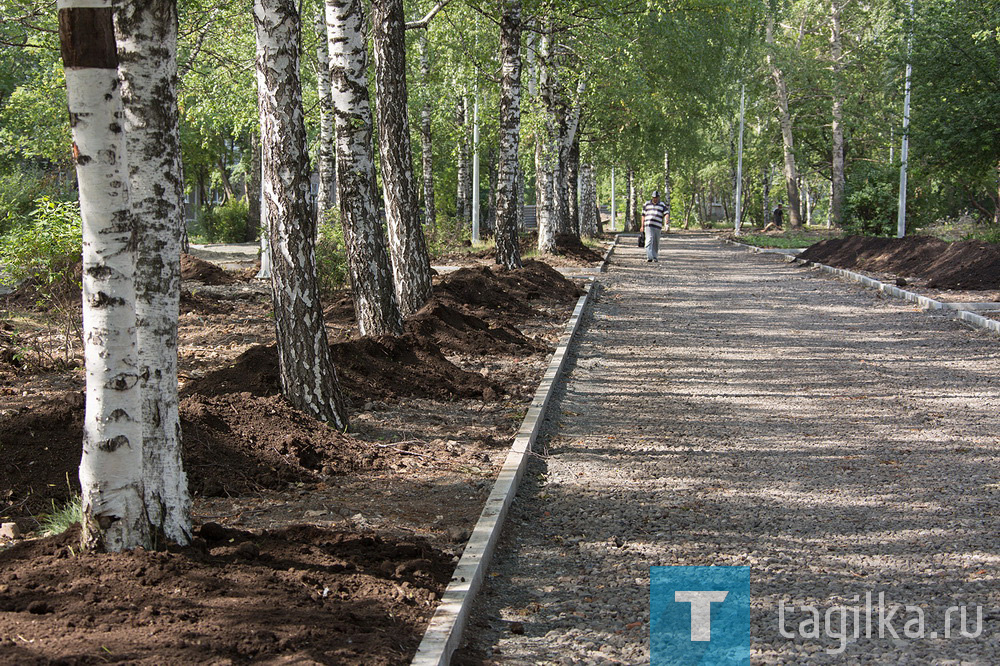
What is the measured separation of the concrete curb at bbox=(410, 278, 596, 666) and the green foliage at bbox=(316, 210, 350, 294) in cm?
819

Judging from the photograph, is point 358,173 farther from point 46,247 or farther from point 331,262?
point 331,262

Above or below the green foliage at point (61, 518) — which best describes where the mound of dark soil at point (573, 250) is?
above

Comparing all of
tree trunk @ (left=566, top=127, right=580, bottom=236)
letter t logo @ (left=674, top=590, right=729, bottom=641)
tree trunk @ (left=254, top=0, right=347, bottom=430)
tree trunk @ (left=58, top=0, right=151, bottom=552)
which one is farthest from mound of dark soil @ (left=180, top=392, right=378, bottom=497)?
tree trunk @ (left=566, top=127, right=580, bottom=236)

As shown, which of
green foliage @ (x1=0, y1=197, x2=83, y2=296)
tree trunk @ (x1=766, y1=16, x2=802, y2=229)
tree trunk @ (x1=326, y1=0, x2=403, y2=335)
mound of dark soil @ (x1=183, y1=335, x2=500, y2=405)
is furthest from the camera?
tree trunk @ (x1=766, y1=16, x2=802, y2=229)

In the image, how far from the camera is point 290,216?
6.90m

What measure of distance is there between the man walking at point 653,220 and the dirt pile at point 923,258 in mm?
4459

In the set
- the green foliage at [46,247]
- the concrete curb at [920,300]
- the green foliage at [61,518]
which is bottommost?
the concrete curb at [920,300]

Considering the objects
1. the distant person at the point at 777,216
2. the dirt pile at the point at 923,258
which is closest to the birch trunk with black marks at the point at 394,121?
the dirt pile at the point at 923,258

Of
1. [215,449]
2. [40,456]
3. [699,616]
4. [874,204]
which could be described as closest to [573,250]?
[874,204]

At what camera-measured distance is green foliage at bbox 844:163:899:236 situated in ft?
109

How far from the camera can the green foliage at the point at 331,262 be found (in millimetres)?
15711

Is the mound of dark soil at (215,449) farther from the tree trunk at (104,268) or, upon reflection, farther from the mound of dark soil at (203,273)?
the mound of dark soil at (203,273)

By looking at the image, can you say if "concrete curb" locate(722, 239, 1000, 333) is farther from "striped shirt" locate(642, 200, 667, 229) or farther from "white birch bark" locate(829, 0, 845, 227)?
"white birch bark" locate(829, 0, 845, 227)

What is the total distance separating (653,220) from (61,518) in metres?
24.0
